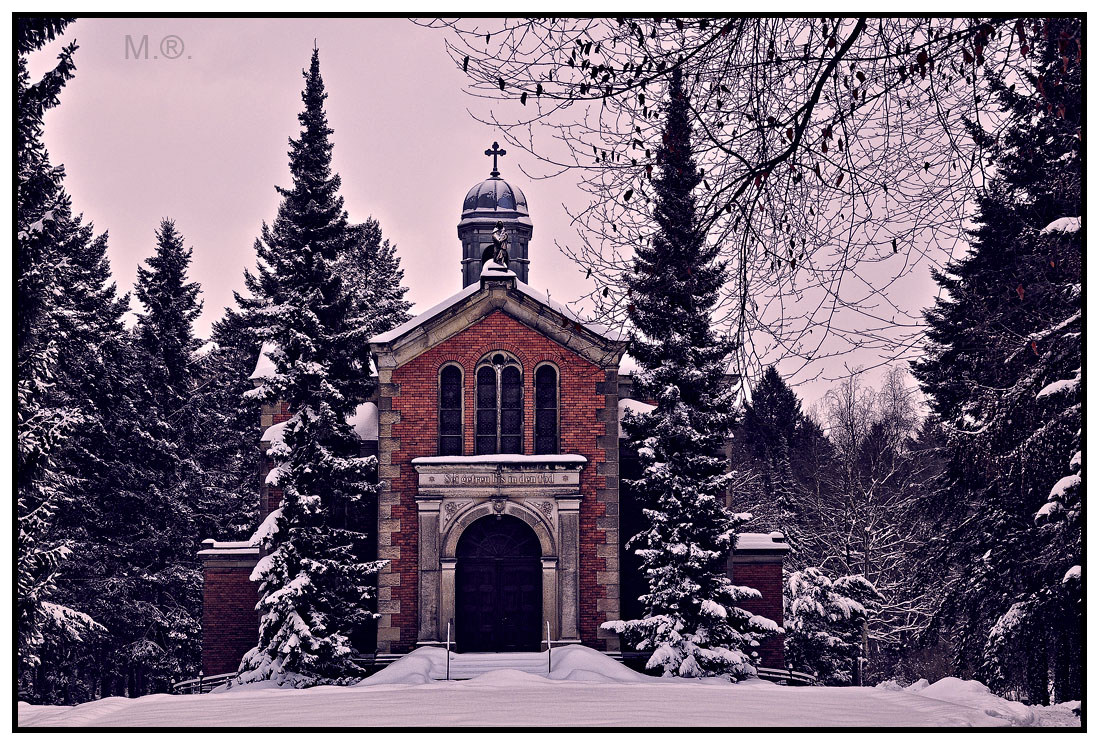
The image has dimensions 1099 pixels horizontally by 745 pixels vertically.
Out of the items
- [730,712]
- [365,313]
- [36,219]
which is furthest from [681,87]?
[365,313]

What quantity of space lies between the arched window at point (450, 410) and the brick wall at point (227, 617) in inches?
214

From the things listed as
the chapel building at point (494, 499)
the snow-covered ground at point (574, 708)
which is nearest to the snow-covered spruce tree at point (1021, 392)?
the snow-covered ground at point (574, 708)

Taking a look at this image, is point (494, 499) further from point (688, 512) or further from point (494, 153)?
point (494, 153)

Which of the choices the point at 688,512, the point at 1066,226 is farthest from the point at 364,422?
the point at 1066,226

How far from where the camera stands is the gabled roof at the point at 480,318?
2627 cm

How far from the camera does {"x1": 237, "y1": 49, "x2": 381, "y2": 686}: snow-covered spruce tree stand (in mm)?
23391

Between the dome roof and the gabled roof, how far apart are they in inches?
299

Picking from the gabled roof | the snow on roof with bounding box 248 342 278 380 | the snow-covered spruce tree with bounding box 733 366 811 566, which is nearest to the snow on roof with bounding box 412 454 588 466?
the gabled roof

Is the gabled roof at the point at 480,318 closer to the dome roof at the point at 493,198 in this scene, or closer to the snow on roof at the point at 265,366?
the snow on roof at the point at 265,366

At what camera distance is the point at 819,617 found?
97.6 feet

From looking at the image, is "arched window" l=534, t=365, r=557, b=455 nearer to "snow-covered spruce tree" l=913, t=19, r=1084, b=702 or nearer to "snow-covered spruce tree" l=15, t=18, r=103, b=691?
"snow-covered spruce tree" l=913, t=19, r=1084, b=702

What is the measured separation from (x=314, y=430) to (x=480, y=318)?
4.70 meters

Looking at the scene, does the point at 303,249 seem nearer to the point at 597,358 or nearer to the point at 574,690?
the point at 597,358

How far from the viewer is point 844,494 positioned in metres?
37.8
